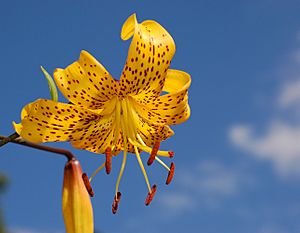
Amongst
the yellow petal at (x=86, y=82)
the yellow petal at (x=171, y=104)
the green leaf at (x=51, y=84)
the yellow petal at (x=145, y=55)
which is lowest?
the green leaf at (x=51, y=84)

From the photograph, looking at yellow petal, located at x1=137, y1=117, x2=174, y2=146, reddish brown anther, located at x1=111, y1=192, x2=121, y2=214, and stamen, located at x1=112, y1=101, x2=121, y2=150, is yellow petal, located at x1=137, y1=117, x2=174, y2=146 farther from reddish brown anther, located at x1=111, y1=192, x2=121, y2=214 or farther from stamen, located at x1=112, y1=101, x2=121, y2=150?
reddish brown anther, located at x1=111, y1=192, x2=121, y2=214

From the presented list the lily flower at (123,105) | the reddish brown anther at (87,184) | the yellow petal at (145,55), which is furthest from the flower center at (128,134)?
the reddish brown anther at (87,184)

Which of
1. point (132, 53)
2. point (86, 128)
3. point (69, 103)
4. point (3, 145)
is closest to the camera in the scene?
point (3, 145)

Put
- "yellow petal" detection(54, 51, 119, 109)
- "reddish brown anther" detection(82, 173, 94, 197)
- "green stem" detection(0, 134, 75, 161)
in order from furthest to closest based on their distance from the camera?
1. "yellow petal" detection(54, 51, 119, 109)
2. "reddish brown anther" detection(82, 173, 94, 197)
3. "green stem" detection(0, 134, 75, 161)

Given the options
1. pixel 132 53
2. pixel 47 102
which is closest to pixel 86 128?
pixel 47 102

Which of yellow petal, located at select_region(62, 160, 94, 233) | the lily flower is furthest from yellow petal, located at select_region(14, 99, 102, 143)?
yellow petal, located at select_region(62, 160, 94, 233)

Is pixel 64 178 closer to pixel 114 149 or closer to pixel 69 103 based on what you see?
pixel 69 103

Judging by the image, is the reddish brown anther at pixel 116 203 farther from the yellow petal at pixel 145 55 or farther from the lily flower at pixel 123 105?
the yellow petal at pixel 145 55
